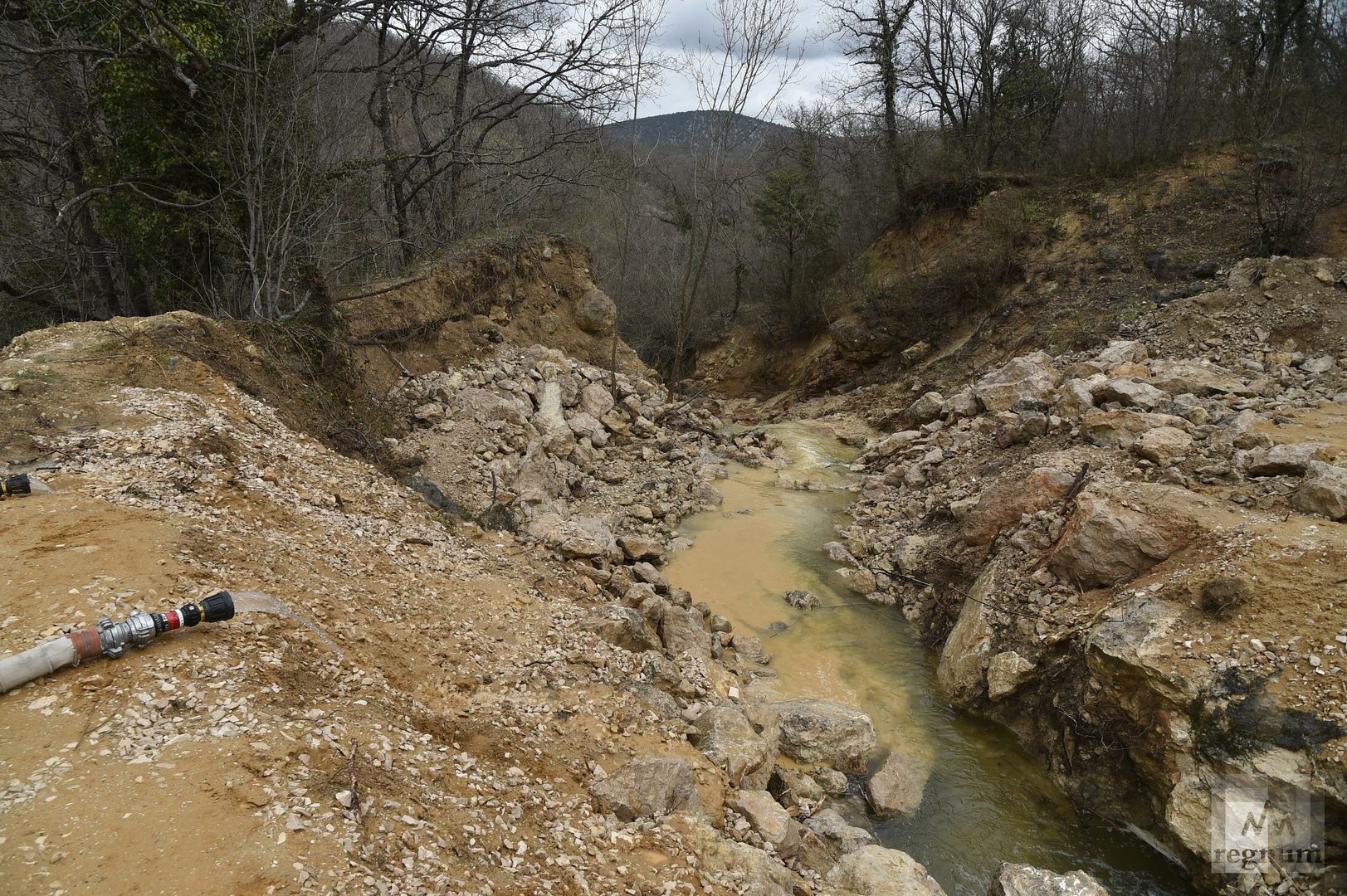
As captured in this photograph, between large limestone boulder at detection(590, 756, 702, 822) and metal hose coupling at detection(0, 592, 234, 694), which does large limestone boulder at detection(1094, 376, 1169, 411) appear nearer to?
large limestone boulder at detection(590, 756, 702, 822)

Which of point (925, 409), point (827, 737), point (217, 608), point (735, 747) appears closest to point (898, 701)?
point (827, 737)

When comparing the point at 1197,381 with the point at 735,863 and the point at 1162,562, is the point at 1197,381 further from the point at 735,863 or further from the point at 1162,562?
the point at 735,863

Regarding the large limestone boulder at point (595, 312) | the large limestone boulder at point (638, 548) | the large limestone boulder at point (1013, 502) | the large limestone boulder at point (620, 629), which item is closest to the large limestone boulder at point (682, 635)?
the large limestone boulder at point (620, 629)

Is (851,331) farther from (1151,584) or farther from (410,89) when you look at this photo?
(1151,584)

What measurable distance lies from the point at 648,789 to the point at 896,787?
7.48ft

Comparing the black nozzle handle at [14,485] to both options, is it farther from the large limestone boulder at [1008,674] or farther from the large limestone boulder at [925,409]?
the large limestone boulder at [925,409]

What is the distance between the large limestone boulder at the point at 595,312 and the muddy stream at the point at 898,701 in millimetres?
5958

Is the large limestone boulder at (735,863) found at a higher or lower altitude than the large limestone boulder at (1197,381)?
lower

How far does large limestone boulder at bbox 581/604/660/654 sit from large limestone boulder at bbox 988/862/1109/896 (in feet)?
8.55

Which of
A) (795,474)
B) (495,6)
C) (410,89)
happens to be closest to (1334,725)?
(795,474)

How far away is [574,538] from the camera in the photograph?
277 inches

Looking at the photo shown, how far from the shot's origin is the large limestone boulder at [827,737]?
5.25m

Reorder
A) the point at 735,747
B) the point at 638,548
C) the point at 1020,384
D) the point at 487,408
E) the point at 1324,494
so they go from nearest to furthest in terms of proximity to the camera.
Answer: the point at 735,747
the point at 1324,494
the point at 638,548
the point at 487,408
the point at 1020,384

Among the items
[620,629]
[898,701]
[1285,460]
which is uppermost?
[1285,460]
